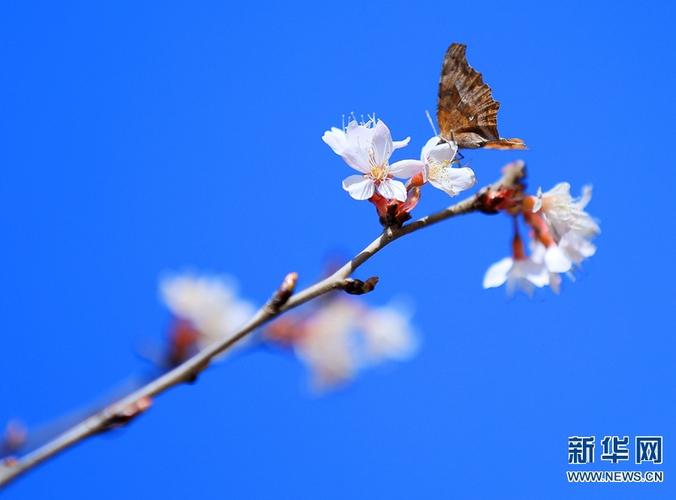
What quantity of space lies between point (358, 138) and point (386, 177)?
0.15 m

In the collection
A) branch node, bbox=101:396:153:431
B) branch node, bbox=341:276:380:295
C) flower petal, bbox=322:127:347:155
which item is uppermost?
flower petal, bbox=322:127:347:155

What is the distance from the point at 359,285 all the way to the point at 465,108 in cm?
56

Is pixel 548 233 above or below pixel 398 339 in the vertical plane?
below

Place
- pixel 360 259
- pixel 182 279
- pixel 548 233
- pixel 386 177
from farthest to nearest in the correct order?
pixel 182 279
pixel 548 233
pixel 386 177
pixel 360 259

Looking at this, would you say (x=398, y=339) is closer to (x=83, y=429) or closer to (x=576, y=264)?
(x=576, y=264)

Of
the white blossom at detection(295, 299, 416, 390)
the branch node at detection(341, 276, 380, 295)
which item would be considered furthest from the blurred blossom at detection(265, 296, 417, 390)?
the branch node at detection(341, 276, 380, 295)

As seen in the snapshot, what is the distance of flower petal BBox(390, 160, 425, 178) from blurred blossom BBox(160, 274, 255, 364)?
1611mm

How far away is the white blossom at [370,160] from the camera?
183 centimetres

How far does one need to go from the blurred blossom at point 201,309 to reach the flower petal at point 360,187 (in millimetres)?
1516

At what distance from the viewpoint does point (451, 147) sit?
1902 millimetres

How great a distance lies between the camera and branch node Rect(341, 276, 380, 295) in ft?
5.29

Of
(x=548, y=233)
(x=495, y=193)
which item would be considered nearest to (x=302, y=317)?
(x=548, y=233)

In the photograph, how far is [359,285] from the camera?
5.38 feet

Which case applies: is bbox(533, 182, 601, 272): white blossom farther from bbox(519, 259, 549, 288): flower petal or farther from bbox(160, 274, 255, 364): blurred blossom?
bbox(160, 274, 255, 364): blurred blossom
